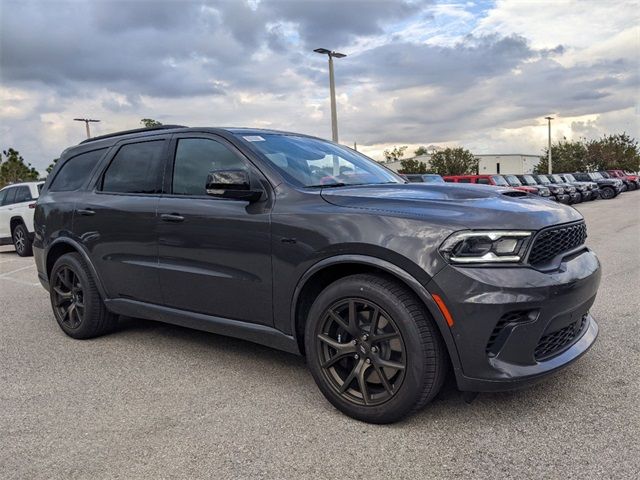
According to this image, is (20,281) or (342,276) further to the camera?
(20,281)

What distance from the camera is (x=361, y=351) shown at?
3.07 metres

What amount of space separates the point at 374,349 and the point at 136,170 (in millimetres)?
2672

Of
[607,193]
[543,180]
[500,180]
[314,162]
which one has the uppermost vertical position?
[314,162]

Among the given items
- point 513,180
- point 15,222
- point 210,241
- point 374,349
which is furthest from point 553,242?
point 513,180

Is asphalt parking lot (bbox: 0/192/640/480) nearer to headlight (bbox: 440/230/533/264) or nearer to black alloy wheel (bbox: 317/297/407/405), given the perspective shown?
black alloy wheel (bbox: 317/297/407/405)

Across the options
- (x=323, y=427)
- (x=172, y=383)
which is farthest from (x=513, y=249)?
(x=172, y=383)

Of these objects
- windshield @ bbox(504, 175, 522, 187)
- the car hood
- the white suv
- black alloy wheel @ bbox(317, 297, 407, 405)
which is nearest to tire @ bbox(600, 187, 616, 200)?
windshield @ bbox(504, 175, 522, 187)

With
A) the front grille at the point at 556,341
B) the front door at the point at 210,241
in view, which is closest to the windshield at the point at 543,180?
the front grille at the point at 556,341

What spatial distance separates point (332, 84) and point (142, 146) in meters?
16.2

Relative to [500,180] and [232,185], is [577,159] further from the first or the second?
[232,185]

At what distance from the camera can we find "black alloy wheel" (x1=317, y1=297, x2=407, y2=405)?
2.98 metres

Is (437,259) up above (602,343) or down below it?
above

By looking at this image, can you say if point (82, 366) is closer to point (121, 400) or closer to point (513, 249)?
point (121, 400)

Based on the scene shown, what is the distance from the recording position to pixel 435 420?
3.07 m
